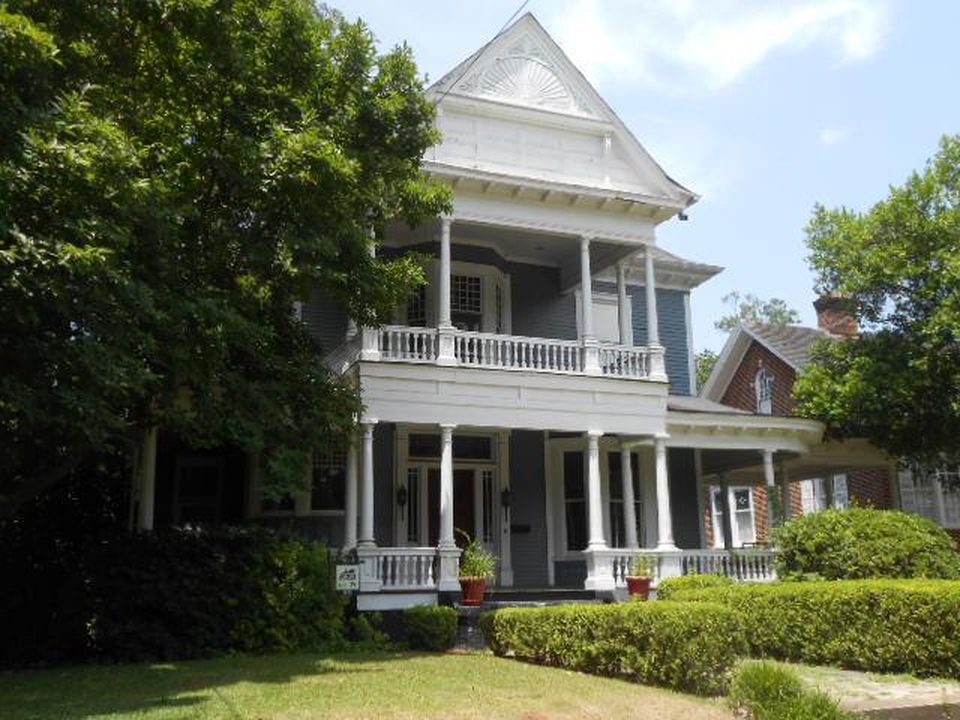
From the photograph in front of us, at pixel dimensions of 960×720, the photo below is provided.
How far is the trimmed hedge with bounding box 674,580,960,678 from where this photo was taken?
10422 millimetres

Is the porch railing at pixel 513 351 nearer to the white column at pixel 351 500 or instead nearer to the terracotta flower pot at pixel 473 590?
the white column at pixel 351 500

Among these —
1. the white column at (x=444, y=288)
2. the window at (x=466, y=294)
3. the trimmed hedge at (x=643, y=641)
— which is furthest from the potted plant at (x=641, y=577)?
the window at (x=466, y=294)

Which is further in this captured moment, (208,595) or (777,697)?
(208,595)

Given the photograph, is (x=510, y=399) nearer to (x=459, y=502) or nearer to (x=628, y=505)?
(x=459, y=502)

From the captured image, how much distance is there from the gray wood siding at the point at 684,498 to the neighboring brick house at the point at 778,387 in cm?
546

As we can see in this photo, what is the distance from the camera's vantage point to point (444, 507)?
49.9 ft

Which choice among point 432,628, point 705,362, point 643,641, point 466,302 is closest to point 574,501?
point 466,302

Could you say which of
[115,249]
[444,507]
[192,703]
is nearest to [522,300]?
[444,507]

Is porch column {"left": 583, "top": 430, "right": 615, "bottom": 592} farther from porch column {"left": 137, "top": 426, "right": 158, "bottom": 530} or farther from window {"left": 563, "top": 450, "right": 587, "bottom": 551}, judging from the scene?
porch column {"left": 137, "top": 426, "right": 158, "bottom": 530}

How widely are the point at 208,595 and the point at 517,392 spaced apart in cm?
636

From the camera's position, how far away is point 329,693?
883cm

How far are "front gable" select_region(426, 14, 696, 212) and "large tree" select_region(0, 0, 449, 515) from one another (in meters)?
2.71

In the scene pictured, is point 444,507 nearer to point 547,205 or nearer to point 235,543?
point 235,543

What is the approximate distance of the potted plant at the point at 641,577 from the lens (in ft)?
51.4
